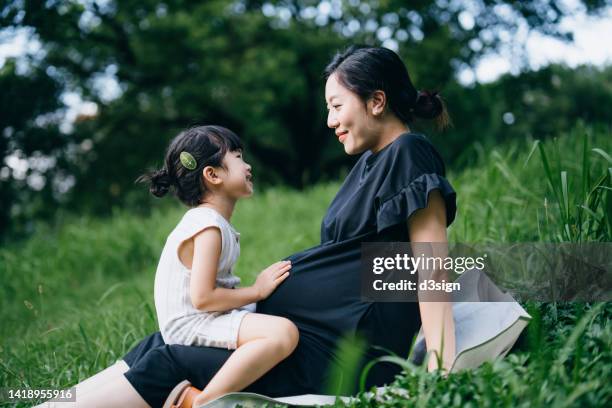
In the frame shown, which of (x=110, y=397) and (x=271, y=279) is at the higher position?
(x=271, y=279)

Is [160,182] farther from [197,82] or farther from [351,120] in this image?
[197,82]

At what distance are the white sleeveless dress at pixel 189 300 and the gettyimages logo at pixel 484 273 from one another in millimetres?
458

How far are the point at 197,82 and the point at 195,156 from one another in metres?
7.38

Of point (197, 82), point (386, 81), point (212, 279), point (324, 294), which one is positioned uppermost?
point (197, 82)

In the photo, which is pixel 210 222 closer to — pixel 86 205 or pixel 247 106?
pixel 247 106

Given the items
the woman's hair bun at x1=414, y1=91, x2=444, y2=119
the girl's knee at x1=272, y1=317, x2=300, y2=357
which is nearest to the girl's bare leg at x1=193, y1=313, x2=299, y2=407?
the girl's knee at x1=272, y1=317, x2=300, y2=357

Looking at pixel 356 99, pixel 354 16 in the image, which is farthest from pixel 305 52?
pixel 356 99

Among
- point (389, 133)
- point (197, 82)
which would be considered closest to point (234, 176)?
point (389, 133)

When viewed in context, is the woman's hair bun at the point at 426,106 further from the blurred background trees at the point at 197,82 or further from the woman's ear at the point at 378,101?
the blurred background trees at the point at 197,82

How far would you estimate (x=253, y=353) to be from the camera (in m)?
1.93

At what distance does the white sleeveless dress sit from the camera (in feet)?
6.71

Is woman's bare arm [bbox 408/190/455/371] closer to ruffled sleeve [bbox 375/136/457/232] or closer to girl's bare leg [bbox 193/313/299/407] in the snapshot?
ruffled sleeve [bbox 375/136/457/232]

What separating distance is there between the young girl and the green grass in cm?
38

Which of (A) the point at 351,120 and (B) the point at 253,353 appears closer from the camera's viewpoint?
(B) the point at 253,353
